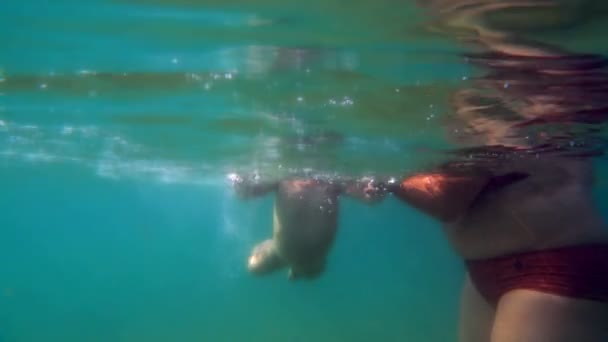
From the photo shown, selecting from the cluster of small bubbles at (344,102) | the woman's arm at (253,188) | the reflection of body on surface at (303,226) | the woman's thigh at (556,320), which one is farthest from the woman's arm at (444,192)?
the cluster of small bubbles at (344,102)

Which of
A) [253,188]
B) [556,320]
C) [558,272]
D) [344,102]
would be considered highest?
[344,102]

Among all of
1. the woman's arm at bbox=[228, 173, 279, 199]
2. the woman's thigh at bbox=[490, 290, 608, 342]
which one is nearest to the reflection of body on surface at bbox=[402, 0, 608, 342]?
the woman's thigh at bbox=[490, 290, 608, 342]

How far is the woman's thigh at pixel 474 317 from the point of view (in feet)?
20.1

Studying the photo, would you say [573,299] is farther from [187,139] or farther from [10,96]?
[187,139]

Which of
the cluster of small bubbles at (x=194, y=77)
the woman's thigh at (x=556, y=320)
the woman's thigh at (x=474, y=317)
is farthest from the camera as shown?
the cluster of small bubbles at (x=194, y=77)

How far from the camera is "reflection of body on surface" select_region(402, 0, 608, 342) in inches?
188

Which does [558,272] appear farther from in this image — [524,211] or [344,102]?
[344,102]

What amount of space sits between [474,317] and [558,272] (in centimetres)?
162

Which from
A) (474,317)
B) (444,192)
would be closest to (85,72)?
(444,192)

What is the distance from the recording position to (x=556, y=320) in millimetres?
4660

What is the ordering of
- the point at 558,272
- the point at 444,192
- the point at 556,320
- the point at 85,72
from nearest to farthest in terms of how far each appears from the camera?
the point at 556,320, the point at 558,272, the point at 444,192, the point at 85,72

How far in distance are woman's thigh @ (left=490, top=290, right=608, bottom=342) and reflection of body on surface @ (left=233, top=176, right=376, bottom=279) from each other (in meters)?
2.70

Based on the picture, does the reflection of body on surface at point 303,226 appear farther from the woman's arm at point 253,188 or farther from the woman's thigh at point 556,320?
the woman's thigh at point 556,320

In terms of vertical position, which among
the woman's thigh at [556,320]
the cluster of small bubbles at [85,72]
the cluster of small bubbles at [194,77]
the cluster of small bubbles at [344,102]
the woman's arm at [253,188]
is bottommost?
the woman's thigh at [556,320]
